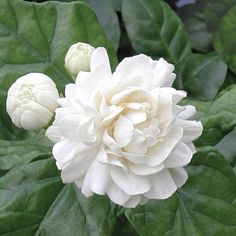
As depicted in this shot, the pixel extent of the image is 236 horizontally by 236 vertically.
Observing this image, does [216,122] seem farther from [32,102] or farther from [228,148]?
[32,102]

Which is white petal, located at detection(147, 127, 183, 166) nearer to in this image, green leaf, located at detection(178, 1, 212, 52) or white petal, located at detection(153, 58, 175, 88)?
white petal, located at detection(153, 58, 175, 88)

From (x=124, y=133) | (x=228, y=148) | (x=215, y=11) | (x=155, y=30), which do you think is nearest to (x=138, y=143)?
(x=124, y=133)

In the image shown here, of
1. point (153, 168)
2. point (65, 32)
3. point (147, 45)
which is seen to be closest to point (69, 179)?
point (153, 168)

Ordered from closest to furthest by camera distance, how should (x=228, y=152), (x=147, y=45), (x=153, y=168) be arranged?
(x=153, y=168)
(x=228, y=152)
(x=147, y=45)

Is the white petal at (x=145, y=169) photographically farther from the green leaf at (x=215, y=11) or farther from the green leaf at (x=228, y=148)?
the green leaf at (x=215, y=11)

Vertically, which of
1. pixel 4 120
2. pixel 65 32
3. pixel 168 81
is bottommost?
pixel 4 120

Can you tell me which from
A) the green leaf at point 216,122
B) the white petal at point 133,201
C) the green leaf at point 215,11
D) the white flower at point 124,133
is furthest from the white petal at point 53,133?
the green leaf at point 215,11

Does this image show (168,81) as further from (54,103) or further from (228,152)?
(228,152)
